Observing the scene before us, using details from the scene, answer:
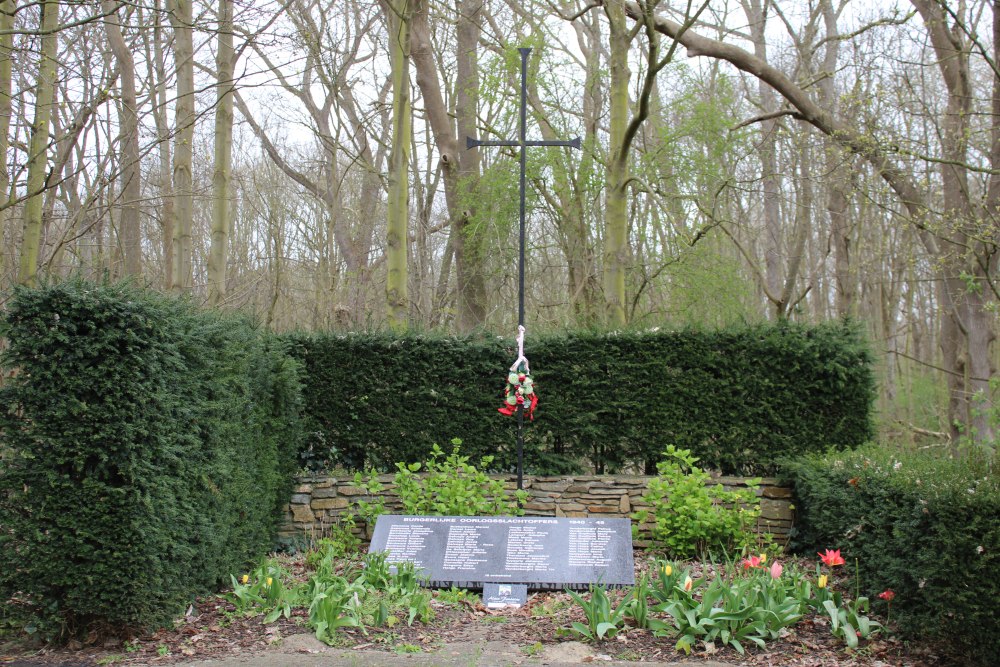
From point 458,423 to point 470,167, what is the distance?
21.5 ft

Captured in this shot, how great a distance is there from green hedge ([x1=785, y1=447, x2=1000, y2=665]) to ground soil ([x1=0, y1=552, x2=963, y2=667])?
27 cm

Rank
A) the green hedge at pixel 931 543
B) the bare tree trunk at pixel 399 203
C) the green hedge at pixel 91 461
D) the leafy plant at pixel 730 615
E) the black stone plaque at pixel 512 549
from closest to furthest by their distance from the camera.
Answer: the green hedge at pixel 931 543 < the green hedge at pixel 91 461 < the leafy plant at pixel 730 615 < the black stone plaque at pixel 512 549 < the bare tree trunk at pixel 399 203

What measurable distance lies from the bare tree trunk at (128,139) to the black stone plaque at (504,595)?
4.65 m

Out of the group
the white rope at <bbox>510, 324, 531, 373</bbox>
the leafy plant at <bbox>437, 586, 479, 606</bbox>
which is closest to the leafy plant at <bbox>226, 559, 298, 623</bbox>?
the leafy plant at <bbox>437, 586, 479, 606</bbox>

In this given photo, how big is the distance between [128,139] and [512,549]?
6261 mm

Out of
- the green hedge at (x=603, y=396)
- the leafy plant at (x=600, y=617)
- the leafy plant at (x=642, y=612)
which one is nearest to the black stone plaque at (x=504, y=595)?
the leafy plant at (x=600, y=617)

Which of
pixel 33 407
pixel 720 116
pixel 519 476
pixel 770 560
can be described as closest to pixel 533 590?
pixel 519 476

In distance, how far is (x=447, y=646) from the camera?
16.3 feet

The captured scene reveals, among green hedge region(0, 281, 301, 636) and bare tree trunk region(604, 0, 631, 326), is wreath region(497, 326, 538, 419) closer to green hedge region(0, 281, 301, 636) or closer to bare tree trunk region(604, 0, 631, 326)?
green hedge region(0, 281, 301, 636)

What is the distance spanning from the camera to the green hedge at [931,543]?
14.1 ft

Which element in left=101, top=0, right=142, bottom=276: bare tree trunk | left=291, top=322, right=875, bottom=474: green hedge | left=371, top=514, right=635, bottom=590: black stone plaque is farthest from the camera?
left=101, top=0, right=142, bottom=276: bare tree trunk

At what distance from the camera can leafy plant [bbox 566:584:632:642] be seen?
4914 millimetres

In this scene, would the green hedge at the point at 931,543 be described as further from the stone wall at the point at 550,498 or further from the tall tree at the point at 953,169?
the tall tree at the point at 953,169

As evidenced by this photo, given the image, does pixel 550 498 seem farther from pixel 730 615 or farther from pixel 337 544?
pixel 730 615
